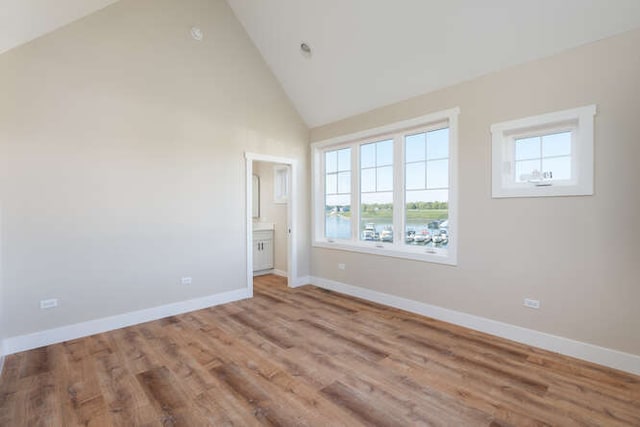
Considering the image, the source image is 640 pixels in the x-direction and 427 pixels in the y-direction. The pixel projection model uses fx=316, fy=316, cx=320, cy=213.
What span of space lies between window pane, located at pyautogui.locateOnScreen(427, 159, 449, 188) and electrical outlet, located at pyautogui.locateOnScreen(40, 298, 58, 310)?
423 centimetres

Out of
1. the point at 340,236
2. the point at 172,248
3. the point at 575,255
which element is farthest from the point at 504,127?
the point at 172,248

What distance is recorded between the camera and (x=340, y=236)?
201 inches

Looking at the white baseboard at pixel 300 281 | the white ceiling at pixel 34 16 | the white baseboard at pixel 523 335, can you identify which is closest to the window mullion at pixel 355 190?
the white baseboard at pixel 523 335

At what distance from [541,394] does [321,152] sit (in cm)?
418

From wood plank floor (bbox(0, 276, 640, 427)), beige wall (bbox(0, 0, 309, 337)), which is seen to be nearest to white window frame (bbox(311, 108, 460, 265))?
wood plank floor (bbox(0, 276, 640, 427))

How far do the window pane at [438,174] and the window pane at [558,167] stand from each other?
3.13 feet

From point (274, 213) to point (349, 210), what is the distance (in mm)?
1870

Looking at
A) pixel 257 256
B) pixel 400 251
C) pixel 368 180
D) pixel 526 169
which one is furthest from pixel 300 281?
pixel 526 169

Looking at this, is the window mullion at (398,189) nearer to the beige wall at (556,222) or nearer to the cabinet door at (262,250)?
the beige wall at (556,222)

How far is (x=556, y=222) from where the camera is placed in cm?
287

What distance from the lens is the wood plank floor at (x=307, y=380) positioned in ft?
6.70

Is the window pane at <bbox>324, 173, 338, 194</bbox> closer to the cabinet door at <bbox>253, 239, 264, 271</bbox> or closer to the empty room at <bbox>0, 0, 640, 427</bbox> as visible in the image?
the empty room at <bbox>0, 0, 640, 427</bbox>

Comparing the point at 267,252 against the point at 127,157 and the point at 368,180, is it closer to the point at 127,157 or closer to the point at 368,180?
the point at 368,180

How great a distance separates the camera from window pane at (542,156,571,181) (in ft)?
9.45
